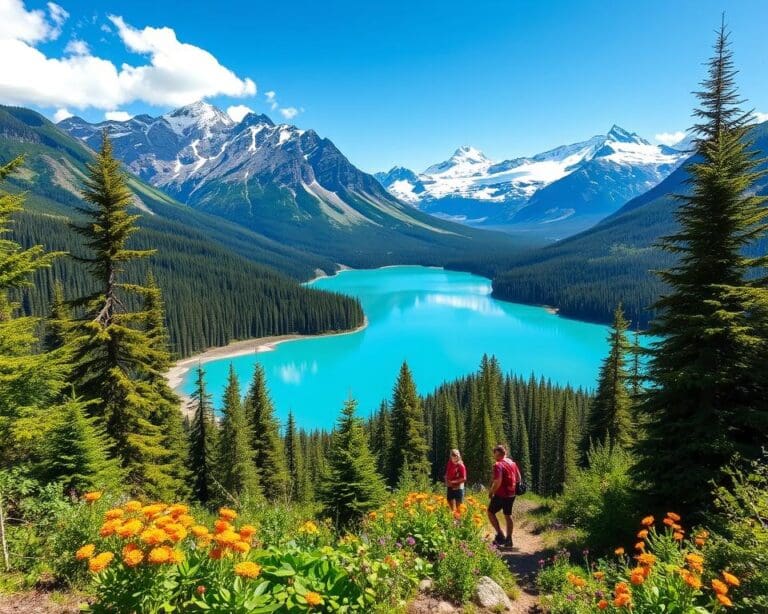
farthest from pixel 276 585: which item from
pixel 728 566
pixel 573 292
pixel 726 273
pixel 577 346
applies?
pixel 573 292

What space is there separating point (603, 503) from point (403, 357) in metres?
105

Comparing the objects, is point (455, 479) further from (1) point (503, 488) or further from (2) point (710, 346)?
(2) point (710, 346)

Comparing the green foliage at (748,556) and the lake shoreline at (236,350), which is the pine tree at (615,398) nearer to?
the green foliage at (748,556)

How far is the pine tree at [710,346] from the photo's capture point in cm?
1030

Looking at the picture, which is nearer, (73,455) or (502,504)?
(73,455)

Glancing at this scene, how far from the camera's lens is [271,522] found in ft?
26.1

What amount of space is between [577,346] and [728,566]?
134 m

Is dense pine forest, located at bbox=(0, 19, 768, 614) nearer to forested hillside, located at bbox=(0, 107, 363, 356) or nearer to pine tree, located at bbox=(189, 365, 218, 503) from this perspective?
pine tree, located at bbox=(189, 365, 218, 503)

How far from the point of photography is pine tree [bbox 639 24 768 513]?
10297 mm

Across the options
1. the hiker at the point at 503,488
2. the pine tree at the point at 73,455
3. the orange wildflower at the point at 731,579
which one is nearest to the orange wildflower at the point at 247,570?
the orange wildflower at the point at 731,579

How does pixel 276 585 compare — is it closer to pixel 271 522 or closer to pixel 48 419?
pixel 271 522

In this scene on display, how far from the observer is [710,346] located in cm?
1093

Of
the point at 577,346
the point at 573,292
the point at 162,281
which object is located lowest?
the point at 577,346

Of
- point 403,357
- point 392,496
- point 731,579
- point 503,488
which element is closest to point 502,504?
point 503,488
